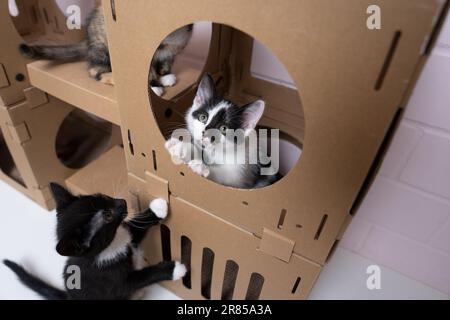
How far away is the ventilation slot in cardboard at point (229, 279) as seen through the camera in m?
0.68

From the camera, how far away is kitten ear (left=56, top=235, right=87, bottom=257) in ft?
1.62

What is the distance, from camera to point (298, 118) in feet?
2.83

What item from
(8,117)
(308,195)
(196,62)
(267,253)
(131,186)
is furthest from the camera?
(196,62)

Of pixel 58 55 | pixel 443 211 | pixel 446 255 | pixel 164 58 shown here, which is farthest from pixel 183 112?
pixel 446 255

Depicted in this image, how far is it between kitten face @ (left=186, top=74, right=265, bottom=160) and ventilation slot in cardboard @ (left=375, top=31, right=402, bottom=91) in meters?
0.28

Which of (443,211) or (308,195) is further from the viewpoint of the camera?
(443,211)

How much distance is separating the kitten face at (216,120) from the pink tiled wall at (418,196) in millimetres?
397

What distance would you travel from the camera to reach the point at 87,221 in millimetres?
566

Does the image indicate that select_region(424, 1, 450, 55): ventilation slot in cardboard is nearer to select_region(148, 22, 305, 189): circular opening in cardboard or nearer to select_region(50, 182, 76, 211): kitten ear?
select_region(148, 22, 305, 189): circular opening in cardboard

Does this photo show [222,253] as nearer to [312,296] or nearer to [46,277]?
[312,296]

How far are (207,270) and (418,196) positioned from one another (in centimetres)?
60

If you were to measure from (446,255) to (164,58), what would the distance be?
0.94m

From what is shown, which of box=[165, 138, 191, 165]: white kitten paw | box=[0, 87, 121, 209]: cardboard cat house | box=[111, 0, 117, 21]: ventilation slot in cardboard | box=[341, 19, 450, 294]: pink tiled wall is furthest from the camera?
box=[0, 87, 121, 209]: cardboard cat house

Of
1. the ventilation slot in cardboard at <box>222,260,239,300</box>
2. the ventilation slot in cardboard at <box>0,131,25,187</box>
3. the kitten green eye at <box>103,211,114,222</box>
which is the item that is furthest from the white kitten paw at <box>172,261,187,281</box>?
the ventilation slot in cardboard at <box>0,131,25,187</box>
